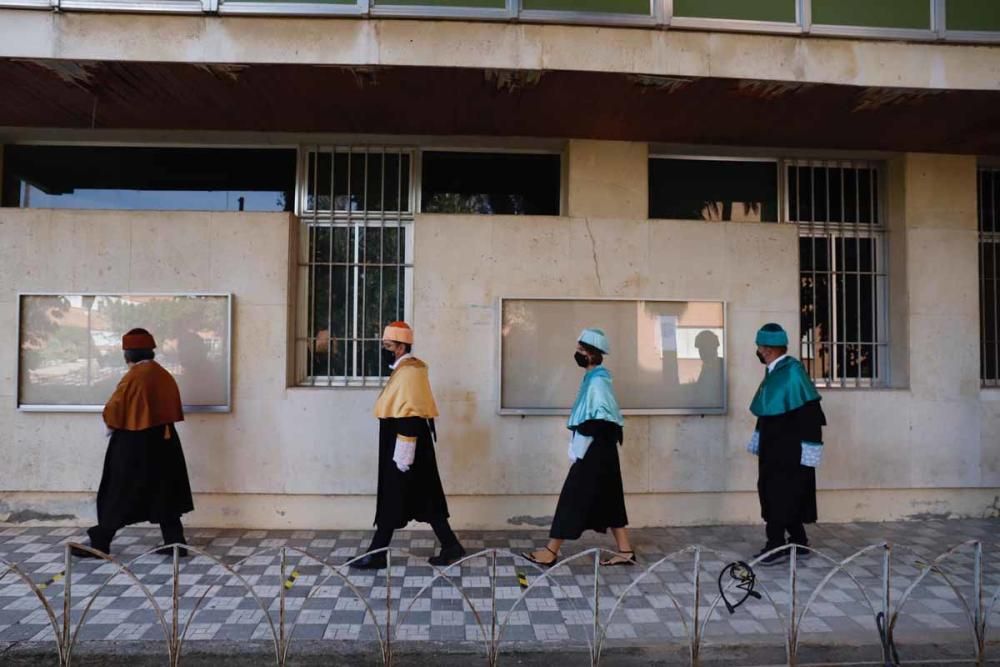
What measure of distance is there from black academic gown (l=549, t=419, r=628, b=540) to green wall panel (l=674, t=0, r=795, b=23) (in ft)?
12.0

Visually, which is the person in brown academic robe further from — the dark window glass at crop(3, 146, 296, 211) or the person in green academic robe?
the person in green academic robe

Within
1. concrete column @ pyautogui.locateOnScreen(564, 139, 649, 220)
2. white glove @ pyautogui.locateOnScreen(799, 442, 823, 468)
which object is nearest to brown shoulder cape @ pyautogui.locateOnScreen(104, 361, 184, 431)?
concrete column @ pyautogui.locateOnScreen(564, 139, 649, 220)

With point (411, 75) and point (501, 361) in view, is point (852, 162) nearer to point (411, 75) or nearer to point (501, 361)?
point (501, 361)

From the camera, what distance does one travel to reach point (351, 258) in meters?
6.98

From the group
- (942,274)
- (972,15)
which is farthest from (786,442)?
(972,15)

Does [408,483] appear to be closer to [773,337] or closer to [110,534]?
[110,534]

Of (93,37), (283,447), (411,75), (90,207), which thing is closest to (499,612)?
(283,447)

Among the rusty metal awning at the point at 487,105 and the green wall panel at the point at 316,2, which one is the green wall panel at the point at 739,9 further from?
the green wall panel at the point at 316,2

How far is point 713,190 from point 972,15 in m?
2.70

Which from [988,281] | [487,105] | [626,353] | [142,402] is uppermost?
[487,105]

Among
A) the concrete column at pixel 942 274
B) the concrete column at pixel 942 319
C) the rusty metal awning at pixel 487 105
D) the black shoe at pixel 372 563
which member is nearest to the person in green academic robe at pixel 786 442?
the rusty metal awning at pixel 487 105

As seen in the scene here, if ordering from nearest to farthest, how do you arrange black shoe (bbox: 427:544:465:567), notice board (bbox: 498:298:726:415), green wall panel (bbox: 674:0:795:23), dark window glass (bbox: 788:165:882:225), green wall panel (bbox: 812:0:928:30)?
black shoe (bbox: 427:544:465:567), green wall panel (bbox: 674:0:795:23), green wall panel (bbox: 812:0:928:30), notice board (bbox: 498:298:726:415), dark window glass (bbox: 788:165:882:225)

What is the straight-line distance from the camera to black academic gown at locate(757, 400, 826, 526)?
17.4 feet

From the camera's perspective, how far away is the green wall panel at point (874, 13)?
5762 mm
